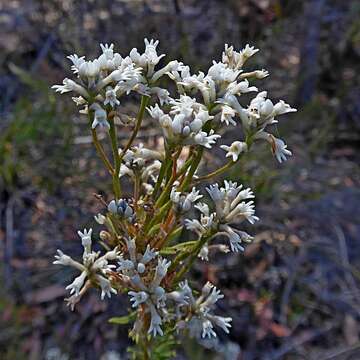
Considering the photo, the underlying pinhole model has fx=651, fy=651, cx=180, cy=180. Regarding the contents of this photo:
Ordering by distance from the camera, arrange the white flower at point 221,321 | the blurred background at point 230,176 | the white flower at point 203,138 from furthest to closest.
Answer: the blurred background at point 230,176 → the white flower at point 221,321 → the white flower at point 203,138

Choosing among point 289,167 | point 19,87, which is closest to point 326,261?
point 289,167

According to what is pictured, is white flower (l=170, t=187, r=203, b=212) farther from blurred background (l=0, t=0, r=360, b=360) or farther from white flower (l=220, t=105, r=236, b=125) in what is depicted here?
blurred background (l=0, t=0, r=360, b=360)

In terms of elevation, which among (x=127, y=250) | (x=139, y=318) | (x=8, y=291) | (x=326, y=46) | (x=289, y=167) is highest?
(x=326, y=46)

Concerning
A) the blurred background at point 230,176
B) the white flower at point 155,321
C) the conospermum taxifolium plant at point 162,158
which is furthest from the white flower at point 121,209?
the blurred background at point 230,176

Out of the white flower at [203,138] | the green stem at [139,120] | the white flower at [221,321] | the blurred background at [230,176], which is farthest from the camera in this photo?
the blurred background at [230,176]

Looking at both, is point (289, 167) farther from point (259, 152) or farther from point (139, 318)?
point (139, 318)

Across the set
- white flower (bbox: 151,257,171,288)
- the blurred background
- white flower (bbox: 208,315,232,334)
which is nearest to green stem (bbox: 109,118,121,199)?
white flower (bbox: 151,257,171,288)

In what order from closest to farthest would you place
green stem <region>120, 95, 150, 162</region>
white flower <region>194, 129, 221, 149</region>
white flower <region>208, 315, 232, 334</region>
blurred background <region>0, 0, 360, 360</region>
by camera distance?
1. white flower <region>194, 129, 221, 149</region>
2. green stem <region>120, 95, 150, 162</region>
3. white flower <region>208, 315, 232, 334</region>
4. blurred background <region>0, 0, 360, 360</region>

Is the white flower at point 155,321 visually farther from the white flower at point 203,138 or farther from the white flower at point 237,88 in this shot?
the white flower at point 237,88
